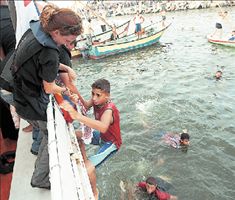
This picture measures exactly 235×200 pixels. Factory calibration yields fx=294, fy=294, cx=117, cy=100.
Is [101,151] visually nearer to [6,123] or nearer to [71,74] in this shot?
[71,74]

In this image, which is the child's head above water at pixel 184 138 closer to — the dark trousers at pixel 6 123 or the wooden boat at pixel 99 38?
the dark trousers at pixel 6 123

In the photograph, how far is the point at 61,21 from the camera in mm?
2459

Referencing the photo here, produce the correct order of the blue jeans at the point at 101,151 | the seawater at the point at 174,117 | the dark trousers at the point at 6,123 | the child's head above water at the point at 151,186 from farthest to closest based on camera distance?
the seawater at the point at 174,117 < the child's head above water at the point at 151,186 < the dark trousers at the point at 6,123 < the blue jeans at the point at 101,151

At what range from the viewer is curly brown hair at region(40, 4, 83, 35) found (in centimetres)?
246

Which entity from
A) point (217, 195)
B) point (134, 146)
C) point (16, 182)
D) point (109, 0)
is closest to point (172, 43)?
point (134, 146)

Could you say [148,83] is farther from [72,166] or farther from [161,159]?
[72,166]

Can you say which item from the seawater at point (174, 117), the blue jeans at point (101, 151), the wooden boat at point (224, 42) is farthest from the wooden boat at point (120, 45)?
the blue jeans at point (101, 151)

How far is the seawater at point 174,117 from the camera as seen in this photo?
297 inches

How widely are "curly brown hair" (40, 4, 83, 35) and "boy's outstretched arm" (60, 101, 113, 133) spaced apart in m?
0.71

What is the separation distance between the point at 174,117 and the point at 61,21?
9238 millimetres

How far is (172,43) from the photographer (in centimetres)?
2555

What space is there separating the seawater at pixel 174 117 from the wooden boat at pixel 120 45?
1099 mm

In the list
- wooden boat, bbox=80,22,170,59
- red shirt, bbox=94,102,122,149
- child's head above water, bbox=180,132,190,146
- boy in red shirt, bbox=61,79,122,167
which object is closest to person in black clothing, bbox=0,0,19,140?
boy in red shirt, bbox=61,79,122,167

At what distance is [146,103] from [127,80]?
13.0 ft
